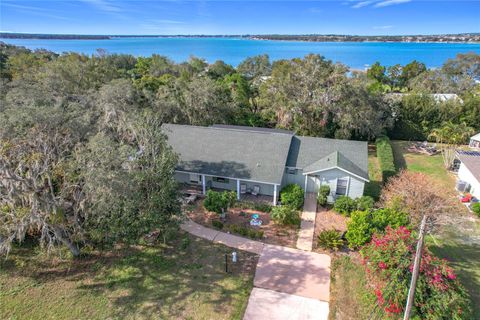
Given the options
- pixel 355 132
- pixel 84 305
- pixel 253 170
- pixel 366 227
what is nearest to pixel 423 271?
pixel 366 227

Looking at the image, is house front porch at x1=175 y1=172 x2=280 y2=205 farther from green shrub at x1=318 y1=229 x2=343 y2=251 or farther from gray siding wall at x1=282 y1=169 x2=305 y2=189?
green shrub at x1=318 y1=229 x2=343 y2=251

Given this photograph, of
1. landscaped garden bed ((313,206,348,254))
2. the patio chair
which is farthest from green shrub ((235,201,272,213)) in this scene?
landscaped garden bed ((313,206,348,254))

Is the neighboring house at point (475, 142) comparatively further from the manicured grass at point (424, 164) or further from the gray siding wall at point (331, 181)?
the gray siding wall at point (331, 181)

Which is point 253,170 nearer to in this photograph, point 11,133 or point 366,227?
point 366,227

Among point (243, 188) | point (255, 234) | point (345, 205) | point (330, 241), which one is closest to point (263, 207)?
point (243, 188)

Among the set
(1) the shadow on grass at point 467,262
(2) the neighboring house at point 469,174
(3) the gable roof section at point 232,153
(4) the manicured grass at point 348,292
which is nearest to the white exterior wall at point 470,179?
(2) the neighboring house at point 469,174
